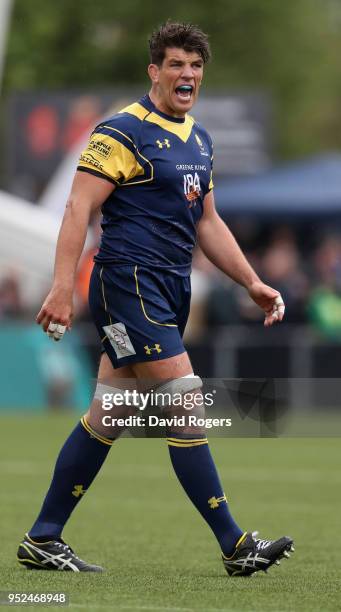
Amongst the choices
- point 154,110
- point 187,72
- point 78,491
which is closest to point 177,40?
point 187,72

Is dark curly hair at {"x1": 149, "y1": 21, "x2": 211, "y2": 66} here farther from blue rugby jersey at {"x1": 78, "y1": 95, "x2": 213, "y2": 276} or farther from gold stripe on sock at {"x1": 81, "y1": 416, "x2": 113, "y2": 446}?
gold stripe on sock at {"x1": 81, "y1": 416, "x2": 113, "y2": 446}

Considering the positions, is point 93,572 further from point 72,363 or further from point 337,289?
point 337,289

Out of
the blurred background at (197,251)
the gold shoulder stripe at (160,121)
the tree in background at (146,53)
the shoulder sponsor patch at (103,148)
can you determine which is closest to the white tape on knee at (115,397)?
the shoulder sponsor patch at (103,148)

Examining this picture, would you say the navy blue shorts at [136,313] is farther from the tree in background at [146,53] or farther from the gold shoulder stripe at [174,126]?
the tree in background at [146,53]

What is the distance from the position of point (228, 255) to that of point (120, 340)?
0.75 m

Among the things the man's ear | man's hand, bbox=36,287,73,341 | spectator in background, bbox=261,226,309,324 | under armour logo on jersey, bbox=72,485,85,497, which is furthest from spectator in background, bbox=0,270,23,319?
man's hand, bbox=36,287,73,341

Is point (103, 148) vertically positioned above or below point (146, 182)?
above

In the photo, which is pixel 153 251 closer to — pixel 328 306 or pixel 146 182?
pixel 146 182

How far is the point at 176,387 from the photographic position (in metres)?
6.54

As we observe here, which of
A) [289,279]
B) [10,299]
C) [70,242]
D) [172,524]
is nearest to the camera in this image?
[70,242]

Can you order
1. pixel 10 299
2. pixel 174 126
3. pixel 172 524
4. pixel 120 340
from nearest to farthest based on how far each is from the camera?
pixel 120 340, pixel 174 126, pixel 172 524, pixel 10 299

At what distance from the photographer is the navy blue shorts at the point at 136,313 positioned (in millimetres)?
6547

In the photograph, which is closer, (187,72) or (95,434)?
(187,72)

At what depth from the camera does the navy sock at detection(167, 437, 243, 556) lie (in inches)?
260
